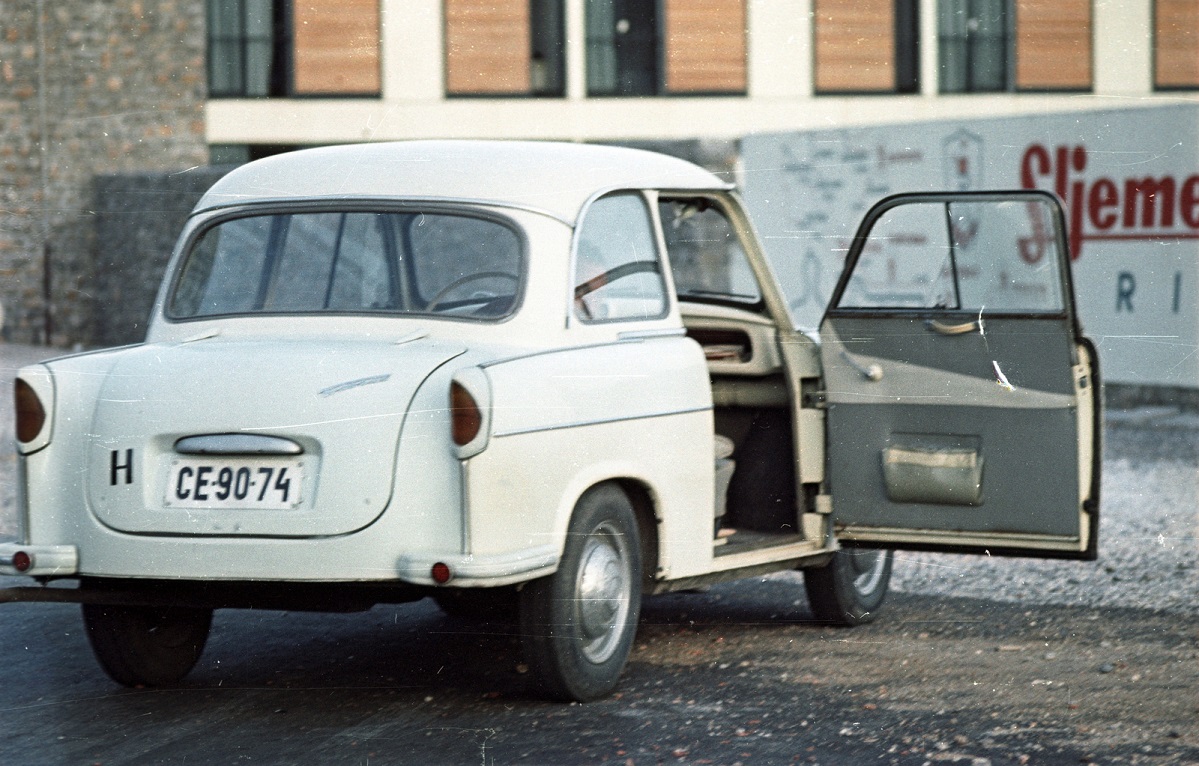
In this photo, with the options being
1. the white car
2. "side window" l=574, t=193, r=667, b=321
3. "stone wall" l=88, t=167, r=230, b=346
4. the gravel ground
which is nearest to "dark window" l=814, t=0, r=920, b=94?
"stone wall" l=88, t=167, r=230, b=346

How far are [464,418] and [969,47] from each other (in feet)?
75.6

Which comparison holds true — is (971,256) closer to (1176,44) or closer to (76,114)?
(1176,44)

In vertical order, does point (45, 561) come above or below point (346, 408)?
below

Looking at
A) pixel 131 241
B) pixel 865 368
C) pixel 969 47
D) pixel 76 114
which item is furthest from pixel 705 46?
pixel 865 368

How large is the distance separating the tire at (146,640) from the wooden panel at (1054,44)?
526 inches

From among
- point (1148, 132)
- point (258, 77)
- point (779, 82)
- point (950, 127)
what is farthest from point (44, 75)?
point (1148, 132)

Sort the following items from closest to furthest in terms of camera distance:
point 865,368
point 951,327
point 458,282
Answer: point 458,282 < point 951,327 < point 865,368

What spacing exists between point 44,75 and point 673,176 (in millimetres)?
18109

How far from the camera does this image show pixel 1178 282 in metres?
15.3

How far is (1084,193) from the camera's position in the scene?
16438mm

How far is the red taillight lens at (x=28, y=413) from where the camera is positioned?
5.59 meters

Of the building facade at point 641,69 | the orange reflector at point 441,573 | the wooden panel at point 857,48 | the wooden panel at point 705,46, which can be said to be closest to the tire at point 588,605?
the orange reflector at point 441,573

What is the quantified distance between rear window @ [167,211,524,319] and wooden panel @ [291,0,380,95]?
6.70 m

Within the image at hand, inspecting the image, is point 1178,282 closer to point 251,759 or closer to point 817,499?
point 817,499
